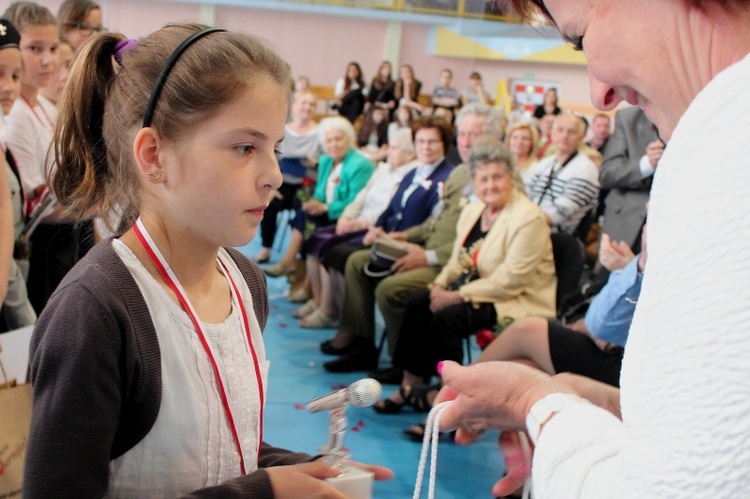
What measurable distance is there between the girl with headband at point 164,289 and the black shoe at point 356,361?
328cm

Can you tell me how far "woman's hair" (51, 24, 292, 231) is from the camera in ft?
4.05

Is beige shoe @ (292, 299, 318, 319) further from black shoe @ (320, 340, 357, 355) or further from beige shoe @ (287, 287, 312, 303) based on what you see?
black shoe @ (320, 340, 357, 355)

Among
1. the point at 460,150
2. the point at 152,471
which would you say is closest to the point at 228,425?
the point at 152,471

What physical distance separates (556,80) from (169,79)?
18.6m

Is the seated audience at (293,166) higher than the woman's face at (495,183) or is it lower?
lower

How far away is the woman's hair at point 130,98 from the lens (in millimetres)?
1234

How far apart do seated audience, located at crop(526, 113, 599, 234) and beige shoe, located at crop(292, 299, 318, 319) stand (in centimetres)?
175

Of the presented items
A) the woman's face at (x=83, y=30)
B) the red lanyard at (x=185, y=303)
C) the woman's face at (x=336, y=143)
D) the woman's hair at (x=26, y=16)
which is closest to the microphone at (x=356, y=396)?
the red lanyard at (x=185, y=303)

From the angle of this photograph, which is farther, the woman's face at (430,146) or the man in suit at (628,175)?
the woman's face at (430,146)

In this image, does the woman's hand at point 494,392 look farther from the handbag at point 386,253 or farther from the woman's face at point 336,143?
the woman's face at point 336,143

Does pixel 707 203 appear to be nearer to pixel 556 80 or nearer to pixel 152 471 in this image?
pixel 152 471

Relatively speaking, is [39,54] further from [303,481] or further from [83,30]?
[303,481]

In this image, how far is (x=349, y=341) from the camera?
16.4 feet

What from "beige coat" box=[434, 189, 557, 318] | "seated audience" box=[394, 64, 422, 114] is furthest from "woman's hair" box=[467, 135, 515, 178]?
"seated audience" box=[394, 64, 422, 114]
